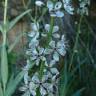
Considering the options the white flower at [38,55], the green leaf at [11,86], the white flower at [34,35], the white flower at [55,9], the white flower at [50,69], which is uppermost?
the white flower at [55,9]

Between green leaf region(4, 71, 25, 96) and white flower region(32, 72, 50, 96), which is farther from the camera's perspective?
green leaf region(4, 71, 25, 96)

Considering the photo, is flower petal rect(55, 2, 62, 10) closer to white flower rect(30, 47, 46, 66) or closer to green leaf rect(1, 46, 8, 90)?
white flower rect(30, 47, 46, 66)

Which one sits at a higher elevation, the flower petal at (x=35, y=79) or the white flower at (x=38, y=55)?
the white flower at (x=38, y=55)

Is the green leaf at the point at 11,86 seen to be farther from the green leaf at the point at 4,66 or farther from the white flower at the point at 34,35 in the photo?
the white flower at the point at 34,35

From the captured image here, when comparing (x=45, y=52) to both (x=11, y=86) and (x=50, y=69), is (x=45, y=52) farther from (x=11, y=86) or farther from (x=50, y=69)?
(x=11, y=86)

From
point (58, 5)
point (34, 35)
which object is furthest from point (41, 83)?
point (58, 5)

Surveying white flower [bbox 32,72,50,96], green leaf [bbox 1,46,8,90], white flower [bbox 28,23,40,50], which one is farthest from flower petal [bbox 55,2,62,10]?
green leaf [bbox 1,46,8,90]

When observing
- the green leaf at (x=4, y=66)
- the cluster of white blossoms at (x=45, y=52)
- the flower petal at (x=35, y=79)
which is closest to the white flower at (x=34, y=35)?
the cluster of white blossoms at (x=45, y=52)

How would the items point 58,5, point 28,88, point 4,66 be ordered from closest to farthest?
1. point 58,5
2. point 28,88
3. point 4,66

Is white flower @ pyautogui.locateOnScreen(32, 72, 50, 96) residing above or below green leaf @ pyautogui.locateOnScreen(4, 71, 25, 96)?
above
